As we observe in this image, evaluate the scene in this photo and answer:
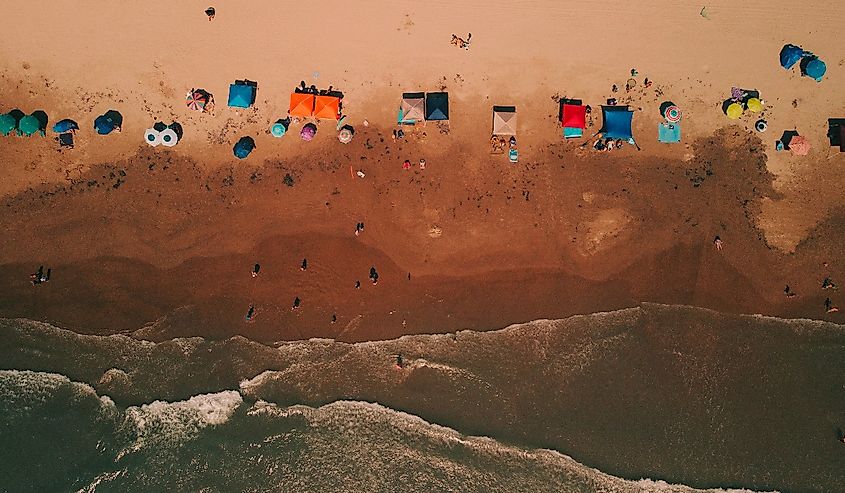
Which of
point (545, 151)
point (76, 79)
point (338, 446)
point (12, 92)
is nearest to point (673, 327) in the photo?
point (545, 151)

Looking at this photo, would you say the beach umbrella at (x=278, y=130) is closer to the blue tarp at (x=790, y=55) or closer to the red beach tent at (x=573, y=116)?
the red beach tent at (x=573, y=116)

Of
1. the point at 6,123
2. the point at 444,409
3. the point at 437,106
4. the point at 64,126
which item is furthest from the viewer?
the point at 437,106

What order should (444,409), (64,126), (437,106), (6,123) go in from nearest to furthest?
(444,409) < (6,123) < (64,126) < (437,106)

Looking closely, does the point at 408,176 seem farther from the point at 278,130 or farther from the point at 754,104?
the point at 754,104

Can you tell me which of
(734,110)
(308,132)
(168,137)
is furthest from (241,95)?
(734,110)

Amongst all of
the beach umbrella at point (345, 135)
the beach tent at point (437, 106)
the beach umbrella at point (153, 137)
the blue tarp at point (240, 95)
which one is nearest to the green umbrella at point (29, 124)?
the beach umbrella at point (153, 137)

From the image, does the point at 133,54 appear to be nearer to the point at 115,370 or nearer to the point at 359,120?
the point at 359,120

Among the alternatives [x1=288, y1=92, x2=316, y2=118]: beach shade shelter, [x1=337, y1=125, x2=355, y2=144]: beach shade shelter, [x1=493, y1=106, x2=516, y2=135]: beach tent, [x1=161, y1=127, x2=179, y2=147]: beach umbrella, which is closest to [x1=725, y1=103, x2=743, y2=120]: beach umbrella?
[x1=493, y1=106, x2=516, y2=135]: beach tent
